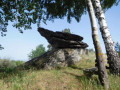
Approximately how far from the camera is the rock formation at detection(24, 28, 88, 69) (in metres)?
8.20

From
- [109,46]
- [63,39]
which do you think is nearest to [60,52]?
[63,39]

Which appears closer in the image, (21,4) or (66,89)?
(66,89)

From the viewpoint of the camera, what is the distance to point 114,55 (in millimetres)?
Answer: 5805

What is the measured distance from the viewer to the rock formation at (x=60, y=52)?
820 cm

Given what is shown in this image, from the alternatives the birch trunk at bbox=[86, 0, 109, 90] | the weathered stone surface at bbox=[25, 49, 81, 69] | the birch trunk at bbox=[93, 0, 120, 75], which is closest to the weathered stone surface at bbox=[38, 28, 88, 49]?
the weathered stone surface at bbox=[25, 49, 81, 69]

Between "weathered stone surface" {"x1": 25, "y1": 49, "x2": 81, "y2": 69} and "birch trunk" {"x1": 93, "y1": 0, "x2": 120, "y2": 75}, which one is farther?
"weathered stone surface" {"x1": 25, "y1": 49, "x2": 81, "y2": 69}

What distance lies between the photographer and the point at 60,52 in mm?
9008

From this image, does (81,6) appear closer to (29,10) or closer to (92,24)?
(29,10)

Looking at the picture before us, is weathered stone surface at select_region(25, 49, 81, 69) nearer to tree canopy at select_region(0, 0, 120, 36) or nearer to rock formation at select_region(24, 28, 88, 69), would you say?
rock formation at select_region(24, 28, 88, 69)

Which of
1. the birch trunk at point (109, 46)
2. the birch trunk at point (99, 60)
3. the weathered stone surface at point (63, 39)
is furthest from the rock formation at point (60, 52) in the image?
the birch trunk at point (99, 60)

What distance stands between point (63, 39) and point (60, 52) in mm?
2036

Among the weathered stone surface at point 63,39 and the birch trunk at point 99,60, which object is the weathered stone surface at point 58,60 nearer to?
the weathered stone surface at point 63,39

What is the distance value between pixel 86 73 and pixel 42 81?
239 centimetres

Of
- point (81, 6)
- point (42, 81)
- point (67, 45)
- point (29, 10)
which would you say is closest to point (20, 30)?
point (29, 10)
